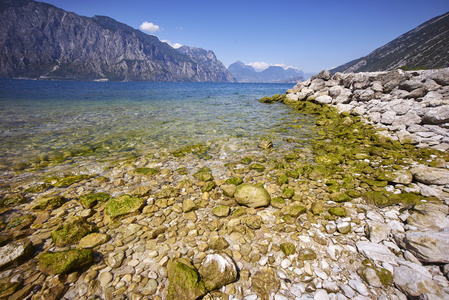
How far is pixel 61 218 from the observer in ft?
15.8

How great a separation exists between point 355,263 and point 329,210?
1556 millimetres

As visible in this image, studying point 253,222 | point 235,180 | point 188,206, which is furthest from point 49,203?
point 253,222

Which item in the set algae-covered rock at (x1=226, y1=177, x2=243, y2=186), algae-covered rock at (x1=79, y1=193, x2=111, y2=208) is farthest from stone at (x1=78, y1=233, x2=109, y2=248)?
algae-covered rock at (x1=226, y1=177, x2=243, y2=186)

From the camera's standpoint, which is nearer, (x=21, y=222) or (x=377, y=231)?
(x=377, y=231)

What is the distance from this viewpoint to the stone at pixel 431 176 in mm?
5340

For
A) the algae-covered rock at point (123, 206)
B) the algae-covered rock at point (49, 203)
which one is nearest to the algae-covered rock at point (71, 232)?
the algae-covered rock at point (123, 206)

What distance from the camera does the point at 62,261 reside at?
3.34 m

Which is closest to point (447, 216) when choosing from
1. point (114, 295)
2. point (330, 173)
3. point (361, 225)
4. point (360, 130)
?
point (361, 225)

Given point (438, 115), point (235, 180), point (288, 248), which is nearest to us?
point (288, 248)

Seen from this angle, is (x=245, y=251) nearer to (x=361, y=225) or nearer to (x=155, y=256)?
(x=155, y=256)

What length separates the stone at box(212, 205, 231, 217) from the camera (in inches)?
194

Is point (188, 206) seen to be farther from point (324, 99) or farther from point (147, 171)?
point (324, 99)

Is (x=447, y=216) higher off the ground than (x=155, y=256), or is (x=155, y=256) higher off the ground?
(x=447, y=216)

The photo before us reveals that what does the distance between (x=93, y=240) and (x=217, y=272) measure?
296 cm
